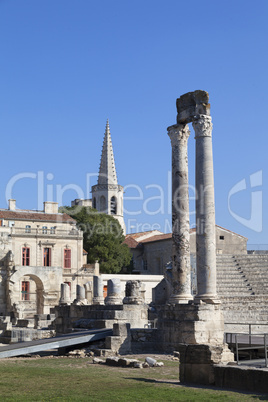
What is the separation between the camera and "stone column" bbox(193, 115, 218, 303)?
55.9ft

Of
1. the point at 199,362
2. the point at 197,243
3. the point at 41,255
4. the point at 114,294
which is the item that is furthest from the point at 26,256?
the point at 199,362

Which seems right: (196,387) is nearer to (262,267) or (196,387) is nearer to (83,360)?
(83,360)

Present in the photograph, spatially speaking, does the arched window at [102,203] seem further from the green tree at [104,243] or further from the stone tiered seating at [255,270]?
the stone tiered seating at [255,270]

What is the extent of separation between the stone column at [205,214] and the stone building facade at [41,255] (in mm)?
27089

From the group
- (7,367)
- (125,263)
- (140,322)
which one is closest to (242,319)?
(140,322)

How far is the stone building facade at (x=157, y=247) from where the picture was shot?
53.6 m

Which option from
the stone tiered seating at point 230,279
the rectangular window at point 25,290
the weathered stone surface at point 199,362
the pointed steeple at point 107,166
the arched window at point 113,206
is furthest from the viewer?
the arched window at point 113,206

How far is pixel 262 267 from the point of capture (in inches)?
1453

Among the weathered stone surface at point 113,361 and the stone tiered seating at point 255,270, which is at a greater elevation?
the stone tiered seating at point 255,270

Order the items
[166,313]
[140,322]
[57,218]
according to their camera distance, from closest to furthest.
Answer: [166,313] → [140,322] → [57,218]

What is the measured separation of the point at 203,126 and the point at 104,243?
145 feet

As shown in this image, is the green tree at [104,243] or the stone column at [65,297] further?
the green tree at [104,243]

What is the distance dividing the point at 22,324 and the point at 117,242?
102 feet

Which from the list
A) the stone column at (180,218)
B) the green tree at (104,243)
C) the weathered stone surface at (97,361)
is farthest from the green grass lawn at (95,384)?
the green tree at (104,243)
